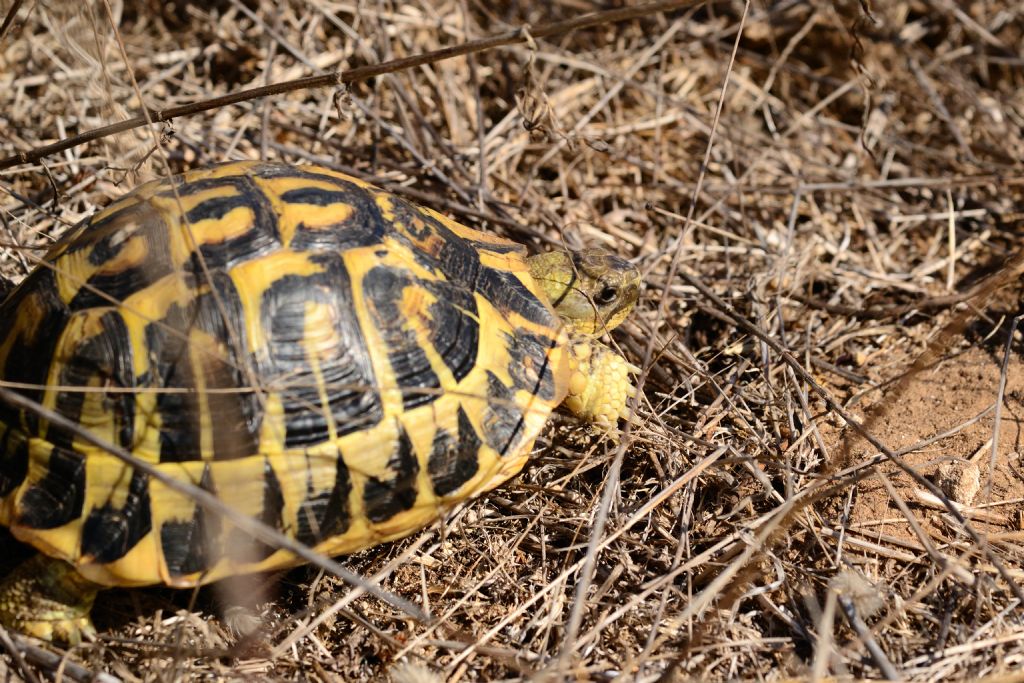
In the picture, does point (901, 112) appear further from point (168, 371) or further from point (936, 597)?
point (168, 371)

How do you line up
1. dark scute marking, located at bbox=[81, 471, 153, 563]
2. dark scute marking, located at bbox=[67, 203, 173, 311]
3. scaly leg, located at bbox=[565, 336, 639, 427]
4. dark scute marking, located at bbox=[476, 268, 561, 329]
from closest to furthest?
1. dark scute marking, located at bbox=[81, 471, 153, 563]
2. dark scute marking, located at bbox=[67, 203, 173, 311]
3. dark scute marking, located at bbox=[476, 268, 561, 329]
4. scaly leg, located at bbox=[565, 336, 639, 427]

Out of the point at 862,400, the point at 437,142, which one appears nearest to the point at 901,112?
the point at 862,400

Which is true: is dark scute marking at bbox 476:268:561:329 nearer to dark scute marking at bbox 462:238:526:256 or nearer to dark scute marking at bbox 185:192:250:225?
dark scute marking at bbox 462:238:526:256

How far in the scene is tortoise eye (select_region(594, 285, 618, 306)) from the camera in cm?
305

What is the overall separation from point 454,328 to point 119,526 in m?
1.05

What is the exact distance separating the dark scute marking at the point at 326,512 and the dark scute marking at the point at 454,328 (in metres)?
0.43

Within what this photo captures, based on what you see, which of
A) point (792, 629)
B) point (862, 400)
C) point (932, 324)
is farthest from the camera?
point (932, 324)

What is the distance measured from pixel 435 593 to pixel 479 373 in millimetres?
728

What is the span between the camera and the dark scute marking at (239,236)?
7.57 feet

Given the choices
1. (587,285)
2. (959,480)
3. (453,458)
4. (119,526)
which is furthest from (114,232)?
(959,480)

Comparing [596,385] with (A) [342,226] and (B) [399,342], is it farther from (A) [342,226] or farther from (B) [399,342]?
(A) [342,226]

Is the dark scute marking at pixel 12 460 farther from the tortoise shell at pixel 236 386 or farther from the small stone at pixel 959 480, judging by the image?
the small stone at pixel 959 480

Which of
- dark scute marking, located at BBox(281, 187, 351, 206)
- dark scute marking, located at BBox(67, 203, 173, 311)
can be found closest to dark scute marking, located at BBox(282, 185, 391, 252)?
dark scute marking, located at BBox(281, 187, 351, 206)

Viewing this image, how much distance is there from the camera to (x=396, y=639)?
2.50 m
